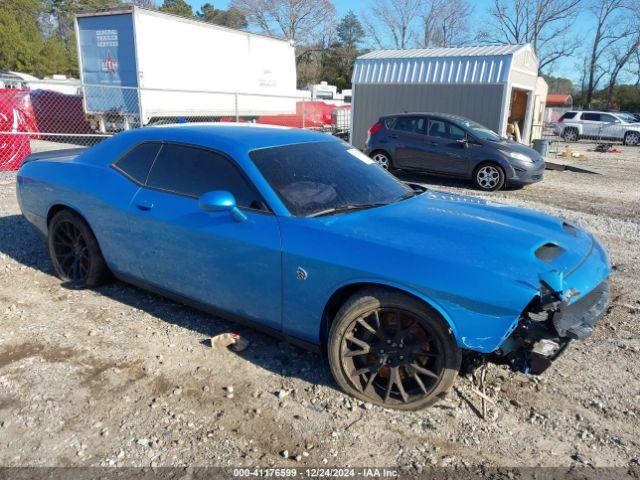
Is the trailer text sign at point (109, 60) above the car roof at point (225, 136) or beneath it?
above

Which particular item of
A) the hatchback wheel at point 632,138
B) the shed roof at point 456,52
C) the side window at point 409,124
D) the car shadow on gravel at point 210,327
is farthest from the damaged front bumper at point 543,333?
the hatchback wheel at point 632,138

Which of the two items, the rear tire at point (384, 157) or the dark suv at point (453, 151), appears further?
the rear tire at point (384, 157)

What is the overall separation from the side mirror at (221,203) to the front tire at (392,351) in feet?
3.03

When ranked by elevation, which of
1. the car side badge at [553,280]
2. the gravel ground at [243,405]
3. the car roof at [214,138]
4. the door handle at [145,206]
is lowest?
the gravel ground at [243,405]

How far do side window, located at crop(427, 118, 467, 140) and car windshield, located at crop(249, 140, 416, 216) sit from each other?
7.33 meters

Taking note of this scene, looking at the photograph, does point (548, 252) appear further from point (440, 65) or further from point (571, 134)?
point (571, 134)

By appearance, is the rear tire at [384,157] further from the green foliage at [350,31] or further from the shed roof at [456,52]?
the green foliage at [350,31]

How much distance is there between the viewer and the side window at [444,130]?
1084 centimetres

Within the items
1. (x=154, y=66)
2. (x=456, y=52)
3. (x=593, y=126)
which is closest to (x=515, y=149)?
(x=456, y=52)

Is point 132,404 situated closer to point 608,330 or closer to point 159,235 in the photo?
point 159,235

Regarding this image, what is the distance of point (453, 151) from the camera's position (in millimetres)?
10797

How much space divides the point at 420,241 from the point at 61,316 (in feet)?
9.86

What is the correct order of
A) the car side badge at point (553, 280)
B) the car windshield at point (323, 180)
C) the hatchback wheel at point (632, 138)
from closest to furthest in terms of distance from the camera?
the car side badge at point (553, 280), the car windshield at point (323, 180), the hatchback wheel at point (632, 138)

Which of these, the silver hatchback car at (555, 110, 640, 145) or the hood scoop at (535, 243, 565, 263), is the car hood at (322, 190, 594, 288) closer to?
the hood scoop at (535, 243, 565, 263)
